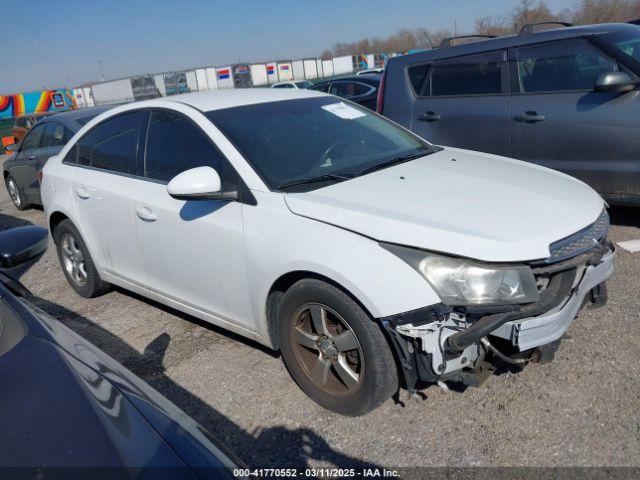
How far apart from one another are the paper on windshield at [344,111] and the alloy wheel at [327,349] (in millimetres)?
1656

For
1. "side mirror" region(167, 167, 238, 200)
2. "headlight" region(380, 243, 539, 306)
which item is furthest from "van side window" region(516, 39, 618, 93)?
"side mirror" region(167, 167, 238, 200)

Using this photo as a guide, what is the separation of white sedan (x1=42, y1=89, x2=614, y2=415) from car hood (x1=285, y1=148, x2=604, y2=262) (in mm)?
11

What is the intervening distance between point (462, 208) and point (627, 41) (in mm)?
3496

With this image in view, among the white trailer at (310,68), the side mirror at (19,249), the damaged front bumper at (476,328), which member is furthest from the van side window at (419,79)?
the white trailer at (310,68)

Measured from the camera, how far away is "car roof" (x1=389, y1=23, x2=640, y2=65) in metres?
5.02

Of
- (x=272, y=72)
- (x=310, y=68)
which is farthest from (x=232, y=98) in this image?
(x=310, y=68)

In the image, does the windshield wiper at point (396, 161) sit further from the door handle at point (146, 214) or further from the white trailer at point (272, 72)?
the white trailer at point (272, 72)

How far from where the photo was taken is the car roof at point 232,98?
11.8 feet

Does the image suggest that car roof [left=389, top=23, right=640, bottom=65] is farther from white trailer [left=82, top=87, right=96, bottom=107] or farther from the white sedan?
white trailer [left=82, top=87, right=96, bottom=107]

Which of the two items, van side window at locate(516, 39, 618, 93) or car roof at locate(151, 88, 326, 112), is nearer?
car roof at locate(151, 88, 326, 112)

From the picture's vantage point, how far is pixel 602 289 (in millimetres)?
2840

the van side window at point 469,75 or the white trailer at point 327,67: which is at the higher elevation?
the van side window at point 469,75

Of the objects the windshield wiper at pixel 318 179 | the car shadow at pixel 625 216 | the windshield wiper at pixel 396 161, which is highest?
the windshield wiper at pixel 318 179

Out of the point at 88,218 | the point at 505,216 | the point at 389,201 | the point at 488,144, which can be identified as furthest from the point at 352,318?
the point at 488,144
